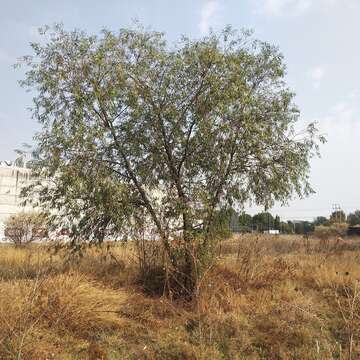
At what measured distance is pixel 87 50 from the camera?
8.60 metres

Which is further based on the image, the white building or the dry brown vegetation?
the white building

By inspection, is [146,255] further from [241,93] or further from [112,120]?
[241,93]

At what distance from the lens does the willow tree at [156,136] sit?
8.05 m

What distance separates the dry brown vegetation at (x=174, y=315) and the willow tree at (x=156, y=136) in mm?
1088

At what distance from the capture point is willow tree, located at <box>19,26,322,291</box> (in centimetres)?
805

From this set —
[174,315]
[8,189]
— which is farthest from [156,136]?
[8,189]

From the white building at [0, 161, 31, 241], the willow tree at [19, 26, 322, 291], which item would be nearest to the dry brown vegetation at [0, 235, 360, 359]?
the willow tree at [19, 26, 322, 291]

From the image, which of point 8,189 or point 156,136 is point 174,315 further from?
point 8,189

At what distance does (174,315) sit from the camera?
24.0ft

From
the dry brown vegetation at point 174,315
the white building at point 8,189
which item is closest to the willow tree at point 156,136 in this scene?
the dry brown vegetation at point 174,315

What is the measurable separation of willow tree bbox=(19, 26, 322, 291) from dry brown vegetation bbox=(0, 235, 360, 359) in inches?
42.8

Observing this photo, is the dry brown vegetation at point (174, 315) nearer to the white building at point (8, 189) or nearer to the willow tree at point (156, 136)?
the willow tree at point (156, 136)

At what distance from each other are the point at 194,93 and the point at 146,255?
3.58 metres

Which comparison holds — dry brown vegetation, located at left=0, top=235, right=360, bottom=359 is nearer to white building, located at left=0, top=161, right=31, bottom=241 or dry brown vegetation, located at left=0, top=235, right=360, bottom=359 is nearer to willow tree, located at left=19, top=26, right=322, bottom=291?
willow tree, located at left=19, top=26, right=322, bottom=291
